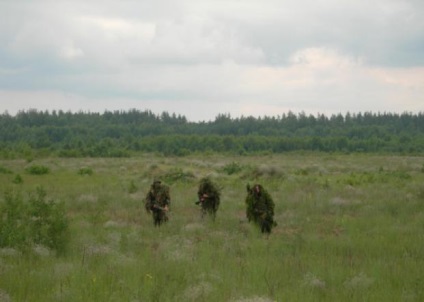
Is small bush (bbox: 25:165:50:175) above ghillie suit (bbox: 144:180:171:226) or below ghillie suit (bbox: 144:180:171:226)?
below

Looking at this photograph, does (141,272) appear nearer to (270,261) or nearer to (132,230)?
(270,261)

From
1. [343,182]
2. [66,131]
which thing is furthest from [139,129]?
[343,182]

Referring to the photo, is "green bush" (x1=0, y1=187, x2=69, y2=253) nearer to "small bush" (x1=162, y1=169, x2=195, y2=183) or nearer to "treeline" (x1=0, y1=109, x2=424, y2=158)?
"small bush" (x1=162, y1=169, x2=195, y2=183)

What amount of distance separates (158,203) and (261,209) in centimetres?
310

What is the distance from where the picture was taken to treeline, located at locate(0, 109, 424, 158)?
309ft

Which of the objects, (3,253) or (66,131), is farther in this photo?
(66,131)

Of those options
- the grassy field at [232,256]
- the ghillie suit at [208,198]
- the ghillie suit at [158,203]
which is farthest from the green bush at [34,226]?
the ghillie suit at [208,198]

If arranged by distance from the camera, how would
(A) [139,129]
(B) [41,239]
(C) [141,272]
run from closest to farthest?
(C) [141,272] < (B) [41,239] < (A) [139,129]

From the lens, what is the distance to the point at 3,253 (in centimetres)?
977

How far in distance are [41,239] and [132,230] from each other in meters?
3.38

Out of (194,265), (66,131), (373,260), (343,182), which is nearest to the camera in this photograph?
(194,265)

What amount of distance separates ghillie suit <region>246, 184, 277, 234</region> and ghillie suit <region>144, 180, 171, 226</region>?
255cm

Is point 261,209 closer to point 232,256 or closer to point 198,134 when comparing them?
point 232,256

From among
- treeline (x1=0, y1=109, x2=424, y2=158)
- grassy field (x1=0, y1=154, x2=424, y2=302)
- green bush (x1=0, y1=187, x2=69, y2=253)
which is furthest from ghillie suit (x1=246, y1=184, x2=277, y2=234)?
treeline (x1=0, y1=109, x2=424, y2=158)
